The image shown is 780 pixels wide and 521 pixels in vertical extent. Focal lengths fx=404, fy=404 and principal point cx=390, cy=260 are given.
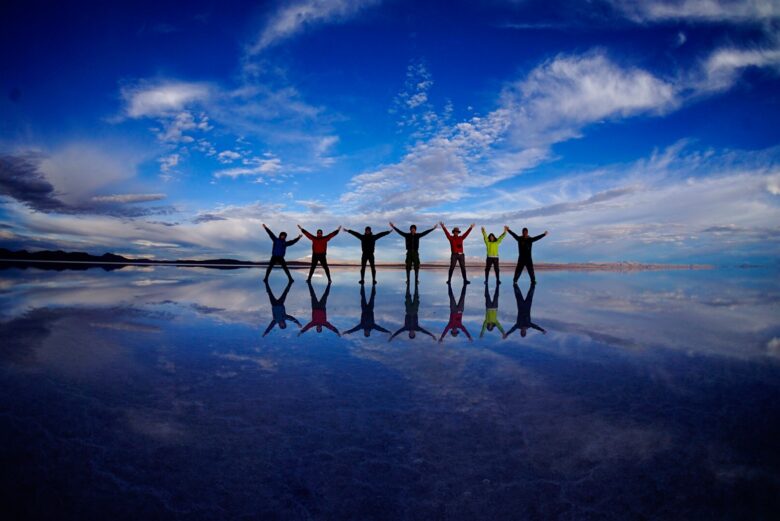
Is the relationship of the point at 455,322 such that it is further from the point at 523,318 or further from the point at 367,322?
the point at 367,322

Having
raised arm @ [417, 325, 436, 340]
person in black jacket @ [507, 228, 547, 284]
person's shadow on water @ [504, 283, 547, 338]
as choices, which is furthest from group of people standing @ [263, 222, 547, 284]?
raised arm @ [417, 325, 436, 340]

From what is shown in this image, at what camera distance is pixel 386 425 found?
115 inches

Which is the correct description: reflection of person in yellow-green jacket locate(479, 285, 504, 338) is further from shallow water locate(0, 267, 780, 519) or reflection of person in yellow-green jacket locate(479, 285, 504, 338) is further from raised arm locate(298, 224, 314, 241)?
raised arm locate(298, 224, 314, 241)

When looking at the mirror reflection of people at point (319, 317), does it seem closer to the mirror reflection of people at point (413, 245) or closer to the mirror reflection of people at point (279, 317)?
the mirror reflection of people at point (279, 317)

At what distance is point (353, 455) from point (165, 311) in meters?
7.45

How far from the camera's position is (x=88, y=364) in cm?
452

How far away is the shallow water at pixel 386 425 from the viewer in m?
2.06

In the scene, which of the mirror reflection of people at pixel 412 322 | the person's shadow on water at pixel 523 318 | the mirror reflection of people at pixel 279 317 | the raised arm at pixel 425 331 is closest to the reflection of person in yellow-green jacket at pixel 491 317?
the person's shadow on water at pixel 523 318

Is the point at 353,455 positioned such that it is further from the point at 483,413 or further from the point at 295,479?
the point at 483,413

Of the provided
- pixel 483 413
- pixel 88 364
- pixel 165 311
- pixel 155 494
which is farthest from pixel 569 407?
pixel 165 311

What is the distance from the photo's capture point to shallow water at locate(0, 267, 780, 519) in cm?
206

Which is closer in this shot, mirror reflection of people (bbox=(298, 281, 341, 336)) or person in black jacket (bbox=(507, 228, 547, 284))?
mirror reflection of people (bbox=(298, 281, 341, 336))

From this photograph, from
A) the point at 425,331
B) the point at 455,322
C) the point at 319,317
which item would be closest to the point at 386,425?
the point at 425,331

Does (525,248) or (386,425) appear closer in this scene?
(386,425)
